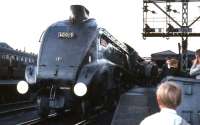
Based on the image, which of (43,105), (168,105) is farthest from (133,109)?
(168,105)

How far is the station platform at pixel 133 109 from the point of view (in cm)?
1161

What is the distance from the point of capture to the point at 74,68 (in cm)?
1508

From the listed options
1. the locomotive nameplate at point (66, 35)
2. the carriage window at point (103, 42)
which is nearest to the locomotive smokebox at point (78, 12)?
the locomotive nameplate at point (66, 35)

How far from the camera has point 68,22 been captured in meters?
16.3

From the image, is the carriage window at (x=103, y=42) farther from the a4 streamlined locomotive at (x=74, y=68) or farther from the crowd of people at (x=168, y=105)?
the crowd of people at (x=168, y=105)

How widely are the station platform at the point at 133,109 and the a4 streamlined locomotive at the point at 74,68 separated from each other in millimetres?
1263

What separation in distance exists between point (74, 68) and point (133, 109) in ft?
9.81

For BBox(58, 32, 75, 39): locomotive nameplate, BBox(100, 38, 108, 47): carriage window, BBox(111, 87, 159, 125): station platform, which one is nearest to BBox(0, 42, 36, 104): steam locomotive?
BBox(100, 38, 108, 47): carriage window

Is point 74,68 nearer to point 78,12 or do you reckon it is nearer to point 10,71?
point 78,12

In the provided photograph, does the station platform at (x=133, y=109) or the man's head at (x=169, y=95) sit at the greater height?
the man's head at (x=169, y=95)

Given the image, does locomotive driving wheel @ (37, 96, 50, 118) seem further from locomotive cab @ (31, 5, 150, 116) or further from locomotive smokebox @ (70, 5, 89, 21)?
locomotive smokebox @ (70, 5, 89, 21)

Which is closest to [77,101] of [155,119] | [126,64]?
[126,64]

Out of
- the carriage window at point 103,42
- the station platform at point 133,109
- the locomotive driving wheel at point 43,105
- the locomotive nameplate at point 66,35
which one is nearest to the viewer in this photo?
the station platform at point 133,109

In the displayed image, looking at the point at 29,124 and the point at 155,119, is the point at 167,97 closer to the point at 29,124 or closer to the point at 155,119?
the point at 155,119
